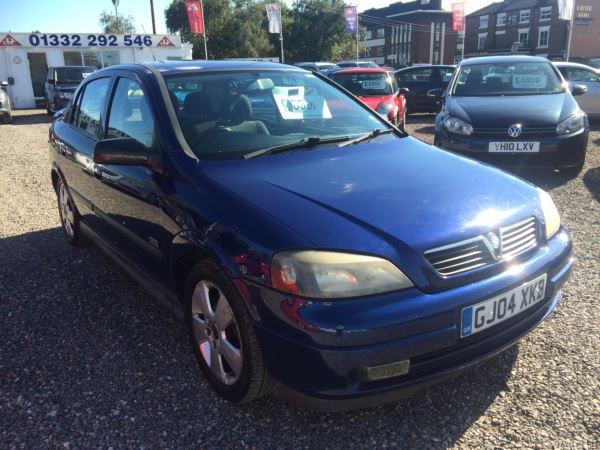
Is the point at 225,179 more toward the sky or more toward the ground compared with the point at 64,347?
more toward the sky

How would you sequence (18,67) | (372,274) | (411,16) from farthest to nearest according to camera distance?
(411,16) → (18,67) → (372,274)

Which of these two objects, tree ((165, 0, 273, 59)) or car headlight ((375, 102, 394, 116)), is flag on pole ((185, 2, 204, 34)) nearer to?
tree ((165, 0, 273, 59))

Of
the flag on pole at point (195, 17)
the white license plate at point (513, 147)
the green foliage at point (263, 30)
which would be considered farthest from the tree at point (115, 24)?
the white license plate at point (513, 147)

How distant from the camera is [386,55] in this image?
3056 inches

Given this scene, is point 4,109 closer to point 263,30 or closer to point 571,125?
point 571,125

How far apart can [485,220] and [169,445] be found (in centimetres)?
165

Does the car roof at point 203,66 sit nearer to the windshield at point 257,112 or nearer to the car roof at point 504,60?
the windshield at point 257,112

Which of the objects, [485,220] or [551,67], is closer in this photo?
[485,220]

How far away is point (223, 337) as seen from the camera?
2.35 meters

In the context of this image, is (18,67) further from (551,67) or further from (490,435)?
(490,435)

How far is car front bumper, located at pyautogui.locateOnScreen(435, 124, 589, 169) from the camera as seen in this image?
5922 mm

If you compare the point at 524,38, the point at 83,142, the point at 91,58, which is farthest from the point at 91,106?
the point at 524,38

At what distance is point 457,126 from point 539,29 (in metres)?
56.5

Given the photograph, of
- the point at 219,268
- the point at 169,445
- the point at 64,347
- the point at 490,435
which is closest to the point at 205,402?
the point at 169,445
